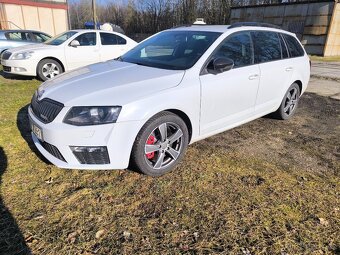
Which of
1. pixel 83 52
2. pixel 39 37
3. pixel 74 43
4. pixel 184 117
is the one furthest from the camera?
pixel 39 37

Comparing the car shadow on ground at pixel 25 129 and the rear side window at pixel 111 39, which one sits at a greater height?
the rear side window at pixel 111 39

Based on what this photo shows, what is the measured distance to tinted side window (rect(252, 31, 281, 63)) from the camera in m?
4.38

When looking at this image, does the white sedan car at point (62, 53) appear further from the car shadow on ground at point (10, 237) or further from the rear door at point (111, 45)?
the car shadow on ground at point (10, 237)

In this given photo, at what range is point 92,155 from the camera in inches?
117

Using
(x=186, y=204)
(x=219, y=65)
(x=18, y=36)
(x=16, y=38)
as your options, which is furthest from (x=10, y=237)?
(x=18, y=36)

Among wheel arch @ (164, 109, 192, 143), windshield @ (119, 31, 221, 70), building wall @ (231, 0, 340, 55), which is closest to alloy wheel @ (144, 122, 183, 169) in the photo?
wheel arch @ (164, 109, 192, 143)

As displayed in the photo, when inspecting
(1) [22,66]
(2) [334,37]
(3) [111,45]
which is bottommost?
(1) [22,66]

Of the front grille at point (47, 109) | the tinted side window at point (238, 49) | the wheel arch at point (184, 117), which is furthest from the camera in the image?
the tinted side window at point (238, 49)

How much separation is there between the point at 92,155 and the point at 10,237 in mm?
977

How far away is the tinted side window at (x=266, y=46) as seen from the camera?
14.4ft

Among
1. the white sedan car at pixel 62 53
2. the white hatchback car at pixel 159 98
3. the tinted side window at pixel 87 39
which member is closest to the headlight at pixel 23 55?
the white sedan car at pixel 62 53

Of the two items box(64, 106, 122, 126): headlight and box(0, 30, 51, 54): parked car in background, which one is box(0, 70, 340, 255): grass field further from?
box(0, 30, 51, 54): parked car in background

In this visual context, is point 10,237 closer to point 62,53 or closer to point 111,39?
point 62,53

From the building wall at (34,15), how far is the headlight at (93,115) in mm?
21143
